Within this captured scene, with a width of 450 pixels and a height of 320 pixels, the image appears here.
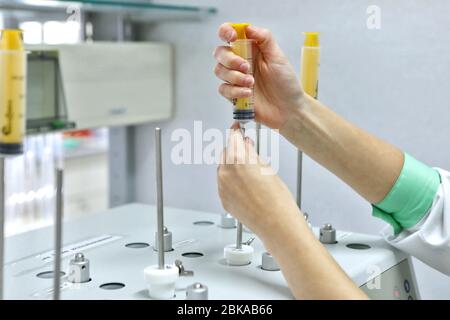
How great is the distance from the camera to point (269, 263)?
79 centimetres

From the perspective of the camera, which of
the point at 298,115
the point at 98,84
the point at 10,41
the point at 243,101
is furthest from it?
the point at 98,84

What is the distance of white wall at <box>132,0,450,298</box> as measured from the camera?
1144 mm

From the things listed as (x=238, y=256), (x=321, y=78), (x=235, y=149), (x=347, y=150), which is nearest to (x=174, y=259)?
(x=238, y=256)

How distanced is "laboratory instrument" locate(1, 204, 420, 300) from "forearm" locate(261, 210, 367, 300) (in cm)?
4

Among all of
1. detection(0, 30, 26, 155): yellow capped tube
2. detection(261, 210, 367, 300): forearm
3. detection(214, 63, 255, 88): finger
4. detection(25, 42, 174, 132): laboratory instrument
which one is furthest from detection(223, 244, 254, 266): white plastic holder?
detection(25, 42, 174, 132): laboratory instrument

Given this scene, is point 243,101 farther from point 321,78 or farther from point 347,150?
point 321,78

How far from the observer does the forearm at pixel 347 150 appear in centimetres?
90

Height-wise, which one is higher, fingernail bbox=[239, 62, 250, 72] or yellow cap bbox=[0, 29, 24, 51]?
yellow cap bbox=[0, 29, 24, 51]

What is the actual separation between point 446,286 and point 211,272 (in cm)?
57

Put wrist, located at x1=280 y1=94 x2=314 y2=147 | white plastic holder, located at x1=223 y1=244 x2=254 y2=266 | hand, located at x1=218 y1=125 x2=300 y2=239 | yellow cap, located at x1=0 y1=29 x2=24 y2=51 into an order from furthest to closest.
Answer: wrist, located at x1=280 y1=94 x2=314 y2=147 → white plastic holder, located at x1=223 y1=244 x2=254 y2=266 → hand, located at x1=218 y1=125 x2=300 y2=239 → yellow cap, located at x1=0 y1=29 x2=24 y2=51

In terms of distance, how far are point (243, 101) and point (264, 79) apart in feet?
0.42

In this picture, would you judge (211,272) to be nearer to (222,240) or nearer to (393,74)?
(222,240)

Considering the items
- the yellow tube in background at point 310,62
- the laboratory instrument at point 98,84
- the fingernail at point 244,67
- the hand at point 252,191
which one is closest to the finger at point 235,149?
the hand at point 252,191

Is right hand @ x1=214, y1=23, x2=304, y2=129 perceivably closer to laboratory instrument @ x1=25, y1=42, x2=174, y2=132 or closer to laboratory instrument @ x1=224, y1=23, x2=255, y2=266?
laboratory instrument @ x1=224, y1=23, x2=255, y2=266
